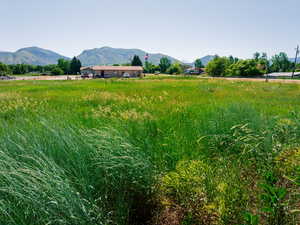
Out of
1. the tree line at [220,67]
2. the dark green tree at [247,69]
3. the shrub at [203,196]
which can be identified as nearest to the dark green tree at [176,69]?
the tree line at [220,67]

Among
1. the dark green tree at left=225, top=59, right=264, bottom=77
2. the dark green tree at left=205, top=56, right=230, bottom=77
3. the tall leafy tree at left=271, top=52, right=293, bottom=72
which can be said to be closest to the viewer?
the dark green tree at left=225, top=59, right=264, bottom=77

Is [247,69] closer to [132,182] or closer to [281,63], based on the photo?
[281,63]

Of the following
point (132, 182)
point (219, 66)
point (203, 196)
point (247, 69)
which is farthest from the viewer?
point (219, 66)

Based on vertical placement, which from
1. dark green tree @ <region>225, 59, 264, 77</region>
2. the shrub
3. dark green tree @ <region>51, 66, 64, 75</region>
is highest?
dark green tree @ <region>51, 66, 64, 75</region>

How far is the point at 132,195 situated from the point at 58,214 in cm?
81

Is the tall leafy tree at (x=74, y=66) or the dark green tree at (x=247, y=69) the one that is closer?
the dark green tree at (x=247, y=69)

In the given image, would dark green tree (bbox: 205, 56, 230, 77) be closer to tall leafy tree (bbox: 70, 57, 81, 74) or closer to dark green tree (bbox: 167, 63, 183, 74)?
dark green tree (bbox: 167, 63, 183, 74)

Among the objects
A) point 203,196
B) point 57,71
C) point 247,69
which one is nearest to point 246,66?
point 247,69

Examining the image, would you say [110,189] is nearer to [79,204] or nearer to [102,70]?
[79,204]

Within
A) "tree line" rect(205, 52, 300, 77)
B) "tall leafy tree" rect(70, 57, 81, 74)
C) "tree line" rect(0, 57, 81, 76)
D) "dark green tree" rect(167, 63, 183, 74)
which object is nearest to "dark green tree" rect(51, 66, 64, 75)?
"tree line" rect(0, 57, 81, 76)

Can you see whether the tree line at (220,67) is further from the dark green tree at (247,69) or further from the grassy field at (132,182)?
the grassy field at (132,182)

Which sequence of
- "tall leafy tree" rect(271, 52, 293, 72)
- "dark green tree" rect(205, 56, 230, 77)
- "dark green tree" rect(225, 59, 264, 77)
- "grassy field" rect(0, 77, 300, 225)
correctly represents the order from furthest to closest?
1. "tall leafy tree" rect(271, 52, 293, 72)
2. "dark green tree" rect(205, 56, 230, 77)
3. "dark green tree" rect(225, 59, 264, 77)
4. "grassy field" rect(0, 77, 300, 225)

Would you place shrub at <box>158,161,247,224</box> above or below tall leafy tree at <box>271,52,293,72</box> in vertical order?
below

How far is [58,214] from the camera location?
59.4 inches
